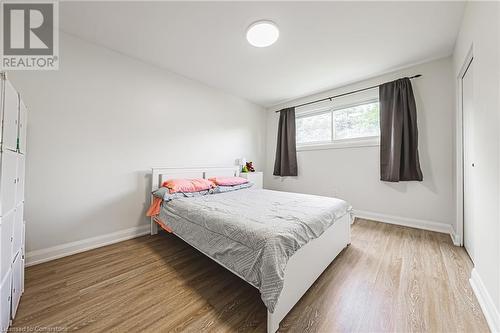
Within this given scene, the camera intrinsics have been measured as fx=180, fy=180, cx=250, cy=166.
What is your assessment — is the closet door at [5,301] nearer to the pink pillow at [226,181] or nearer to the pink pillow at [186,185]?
the pink pillow at [186,185]

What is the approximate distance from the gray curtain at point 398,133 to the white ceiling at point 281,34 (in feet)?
1.27

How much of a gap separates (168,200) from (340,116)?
130 inches

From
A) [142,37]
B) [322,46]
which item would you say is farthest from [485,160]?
[142,37]

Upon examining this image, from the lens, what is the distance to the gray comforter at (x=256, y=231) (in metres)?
1.09

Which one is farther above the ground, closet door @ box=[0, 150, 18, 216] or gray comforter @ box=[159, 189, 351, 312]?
closet door @ box=[0, 150, 18, 216]

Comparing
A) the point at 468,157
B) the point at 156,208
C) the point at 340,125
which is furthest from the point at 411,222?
the point at 156,208

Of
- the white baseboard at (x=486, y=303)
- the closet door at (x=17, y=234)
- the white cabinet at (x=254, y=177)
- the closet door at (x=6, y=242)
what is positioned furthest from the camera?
the white cabinet at (x=254, y=177)

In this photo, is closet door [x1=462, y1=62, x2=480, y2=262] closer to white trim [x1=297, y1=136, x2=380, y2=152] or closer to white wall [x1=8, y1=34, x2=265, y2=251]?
white trim [x1=297, y1=136, x2=380, y2=152]

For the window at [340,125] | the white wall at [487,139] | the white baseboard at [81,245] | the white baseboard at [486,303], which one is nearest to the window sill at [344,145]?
the window at [340,125]

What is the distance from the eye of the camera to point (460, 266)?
169 centimetres

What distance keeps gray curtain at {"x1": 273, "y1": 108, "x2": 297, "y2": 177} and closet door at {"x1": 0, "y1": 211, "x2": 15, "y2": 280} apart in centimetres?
377

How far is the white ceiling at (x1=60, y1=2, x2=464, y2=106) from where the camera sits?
171 cm

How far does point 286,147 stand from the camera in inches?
163

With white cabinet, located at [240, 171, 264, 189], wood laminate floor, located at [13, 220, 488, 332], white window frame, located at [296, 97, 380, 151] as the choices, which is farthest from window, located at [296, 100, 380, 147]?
wood laminate floor, located at [13, 220, 488, 332]
